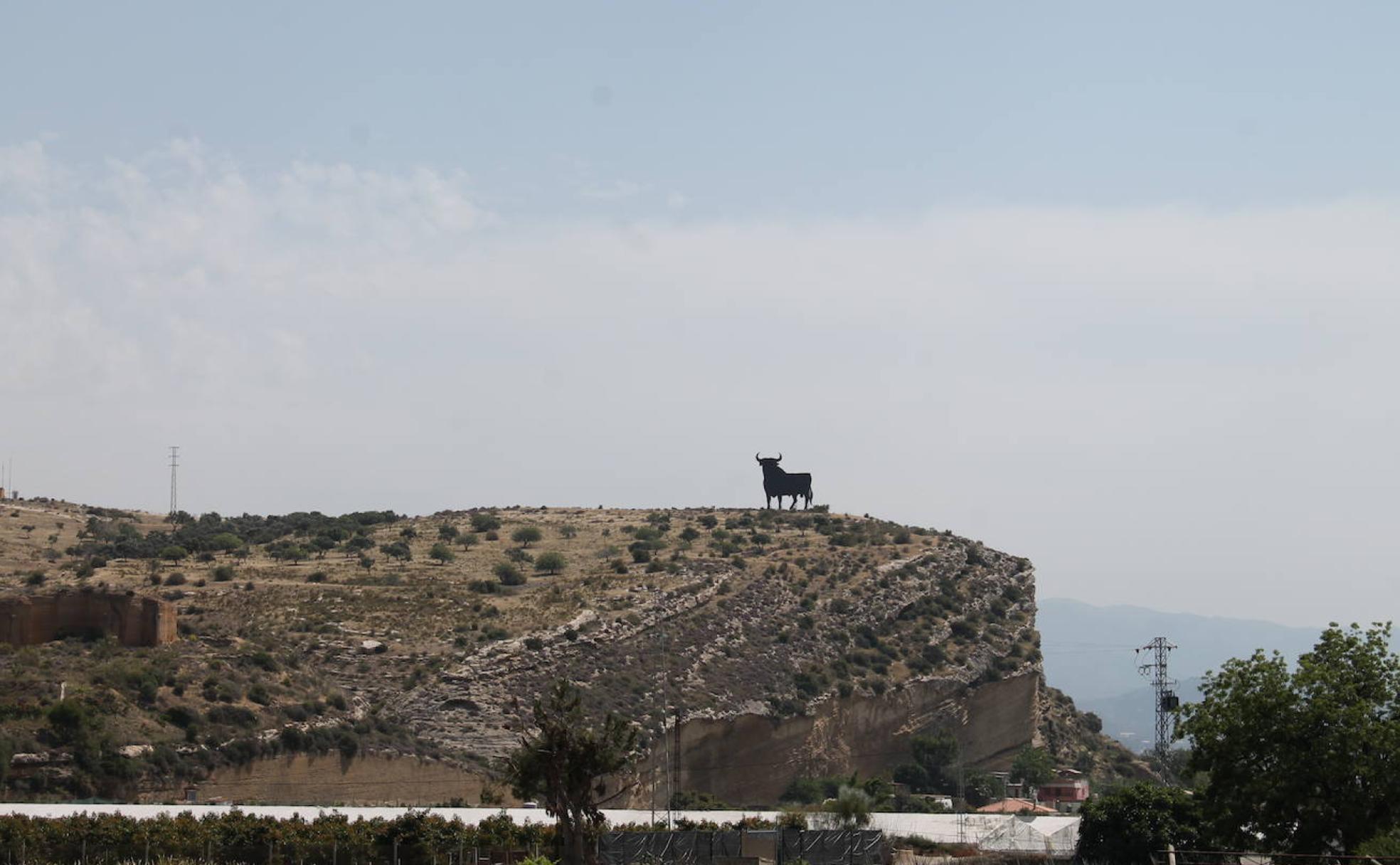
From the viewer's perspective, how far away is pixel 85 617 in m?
61.5

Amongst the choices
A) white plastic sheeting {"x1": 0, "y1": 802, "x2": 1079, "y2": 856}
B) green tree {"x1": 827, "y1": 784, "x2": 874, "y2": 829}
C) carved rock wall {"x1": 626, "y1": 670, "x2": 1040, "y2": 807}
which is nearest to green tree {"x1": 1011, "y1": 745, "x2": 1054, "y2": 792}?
carved rock wall {"x1": 626, "y1": 670, "x2": 1040, "y2": 807}

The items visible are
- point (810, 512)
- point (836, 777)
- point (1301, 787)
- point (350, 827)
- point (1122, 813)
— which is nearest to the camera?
point (1301, 787)

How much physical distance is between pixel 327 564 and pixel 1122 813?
47.2m

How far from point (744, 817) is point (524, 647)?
1696 cm

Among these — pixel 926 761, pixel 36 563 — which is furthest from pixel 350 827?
pixel 36 563

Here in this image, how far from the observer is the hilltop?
55500mm

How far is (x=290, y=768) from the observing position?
54.8 meters

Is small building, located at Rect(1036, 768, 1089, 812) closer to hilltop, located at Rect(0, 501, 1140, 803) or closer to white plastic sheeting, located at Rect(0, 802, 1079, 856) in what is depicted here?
hilltop, located at Rect(0, 501, 1140, 803)

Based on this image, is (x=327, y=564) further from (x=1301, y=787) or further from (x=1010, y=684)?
(x=1301, y=787)

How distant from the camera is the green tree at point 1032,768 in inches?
2876

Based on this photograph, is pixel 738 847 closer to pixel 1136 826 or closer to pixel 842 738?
pixel 1136 826

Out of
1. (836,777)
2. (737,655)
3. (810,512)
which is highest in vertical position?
(810,512)

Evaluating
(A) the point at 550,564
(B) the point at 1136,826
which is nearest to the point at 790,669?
(A) the point at 550,564

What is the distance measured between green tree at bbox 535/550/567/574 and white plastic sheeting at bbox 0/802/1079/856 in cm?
2650
